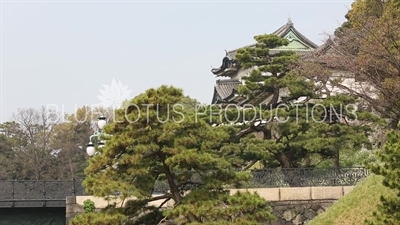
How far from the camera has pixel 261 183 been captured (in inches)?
616

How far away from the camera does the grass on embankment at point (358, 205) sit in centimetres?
1086

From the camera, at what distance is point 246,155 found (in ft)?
54.9

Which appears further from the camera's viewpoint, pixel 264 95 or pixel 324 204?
pixel 264 95

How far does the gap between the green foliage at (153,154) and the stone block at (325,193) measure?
227 inches

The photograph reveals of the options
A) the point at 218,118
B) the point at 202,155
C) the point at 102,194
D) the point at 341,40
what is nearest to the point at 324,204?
the point at 218,118

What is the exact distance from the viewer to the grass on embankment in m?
10.9

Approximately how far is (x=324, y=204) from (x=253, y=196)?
614cm

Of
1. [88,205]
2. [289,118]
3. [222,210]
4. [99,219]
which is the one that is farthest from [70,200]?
[222,210]

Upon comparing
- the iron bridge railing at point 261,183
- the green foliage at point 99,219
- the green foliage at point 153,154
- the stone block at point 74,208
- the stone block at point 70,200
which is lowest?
the stone block at point 74,208

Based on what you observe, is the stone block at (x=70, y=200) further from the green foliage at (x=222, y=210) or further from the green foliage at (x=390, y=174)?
the green foliage at (x=390, y=174)

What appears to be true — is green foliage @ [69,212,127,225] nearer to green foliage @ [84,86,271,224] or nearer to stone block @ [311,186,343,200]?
green foliage @ [84,86,271,224]

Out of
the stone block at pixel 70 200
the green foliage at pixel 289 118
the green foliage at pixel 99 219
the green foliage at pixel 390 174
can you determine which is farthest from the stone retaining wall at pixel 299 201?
the green foliage at pixel 390 174

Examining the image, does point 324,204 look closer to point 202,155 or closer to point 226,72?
point 202,155

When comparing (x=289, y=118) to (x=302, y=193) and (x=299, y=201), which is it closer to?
(x=302, y=193)
